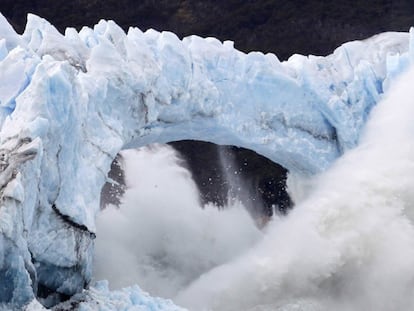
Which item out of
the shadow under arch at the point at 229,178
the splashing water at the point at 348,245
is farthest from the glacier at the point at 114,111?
the shadow under arch at the point at 229,178

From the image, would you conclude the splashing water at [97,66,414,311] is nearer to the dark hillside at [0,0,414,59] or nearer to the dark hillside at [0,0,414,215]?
the dark hillside at [0,0,414,215]

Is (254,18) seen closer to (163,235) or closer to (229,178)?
(229,178)

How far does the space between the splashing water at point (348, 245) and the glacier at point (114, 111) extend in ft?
1.57

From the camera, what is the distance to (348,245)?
1531 cm

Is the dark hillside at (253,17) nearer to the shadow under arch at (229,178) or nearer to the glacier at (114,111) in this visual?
the shadow under arch at (229,178)

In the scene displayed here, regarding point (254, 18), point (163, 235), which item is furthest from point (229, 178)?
point (254, 18)

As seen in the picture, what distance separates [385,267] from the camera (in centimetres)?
1523

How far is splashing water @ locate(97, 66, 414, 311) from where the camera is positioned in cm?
1523

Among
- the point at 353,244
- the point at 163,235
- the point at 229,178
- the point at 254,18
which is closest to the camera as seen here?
the point at 353,244

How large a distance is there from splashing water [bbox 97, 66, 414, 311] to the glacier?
478 mm

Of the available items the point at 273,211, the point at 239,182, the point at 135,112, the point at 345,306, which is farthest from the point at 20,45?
the point at 239,182

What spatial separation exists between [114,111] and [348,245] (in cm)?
511

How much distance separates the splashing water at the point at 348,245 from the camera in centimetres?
1523

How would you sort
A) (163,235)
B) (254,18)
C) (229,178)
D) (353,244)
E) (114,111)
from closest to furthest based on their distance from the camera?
(114,111) → (353,244) → (163,235) → (229,178) → (254,18)
